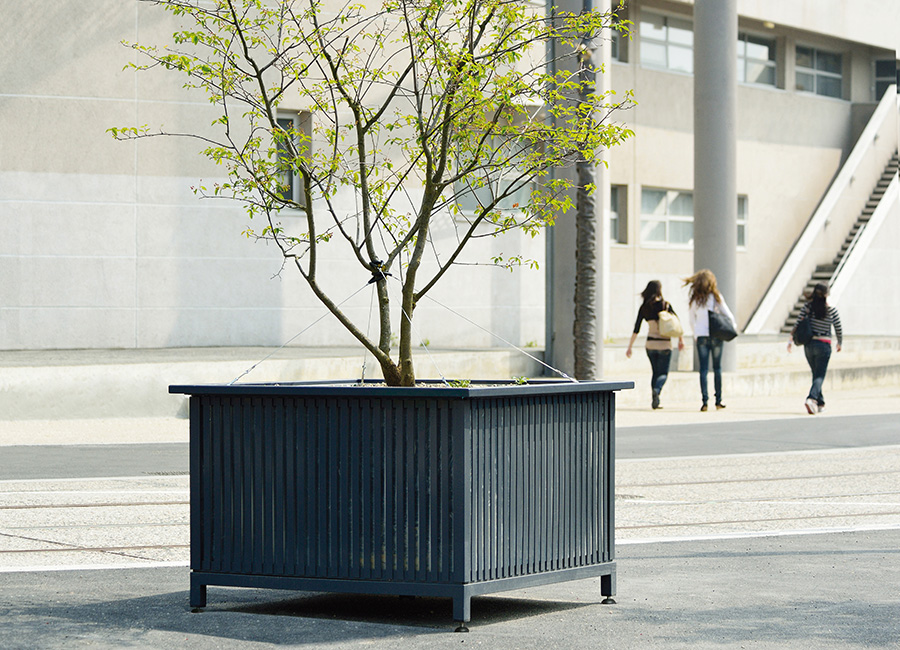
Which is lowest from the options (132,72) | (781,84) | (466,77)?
(466,77)

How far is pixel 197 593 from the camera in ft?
20.4

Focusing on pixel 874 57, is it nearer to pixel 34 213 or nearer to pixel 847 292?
pixel 847 292

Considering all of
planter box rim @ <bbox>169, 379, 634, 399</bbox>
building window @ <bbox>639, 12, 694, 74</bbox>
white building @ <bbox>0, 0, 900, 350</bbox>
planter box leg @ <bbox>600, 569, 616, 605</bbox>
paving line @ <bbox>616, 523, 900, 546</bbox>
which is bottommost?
paving line @ <bbox>616, 523, 900, 546</bbox>

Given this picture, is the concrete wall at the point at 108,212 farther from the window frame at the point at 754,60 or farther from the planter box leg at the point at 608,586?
the planter box leg at the point at 608,586

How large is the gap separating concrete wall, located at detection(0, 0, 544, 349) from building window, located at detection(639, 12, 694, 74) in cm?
1272

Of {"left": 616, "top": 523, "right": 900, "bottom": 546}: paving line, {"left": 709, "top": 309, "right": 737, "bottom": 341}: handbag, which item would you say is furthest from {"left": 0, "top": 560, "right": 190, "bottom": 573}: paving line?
{"left": 709, "top": 309, "right": 737, "bottom": 341}: handbag

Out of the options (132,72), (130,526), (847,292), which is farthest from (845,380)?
(130,526)

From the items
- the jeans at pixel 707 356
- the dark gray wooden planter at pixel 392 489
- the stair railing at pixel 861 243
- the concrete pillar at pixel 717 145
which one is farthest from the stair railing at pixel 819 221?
the dark gray wooden planter at pixel 392 489

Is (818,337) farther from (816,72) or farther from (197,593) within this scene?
(816,72)

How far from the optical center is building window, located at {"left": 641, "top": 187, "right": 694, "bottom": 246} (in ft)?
106

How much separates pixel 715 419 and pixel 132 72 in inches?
425

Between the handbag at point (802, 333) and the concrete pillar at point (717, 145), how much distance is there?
4.92 metres

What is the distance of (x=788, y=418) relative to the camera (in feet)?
62.1

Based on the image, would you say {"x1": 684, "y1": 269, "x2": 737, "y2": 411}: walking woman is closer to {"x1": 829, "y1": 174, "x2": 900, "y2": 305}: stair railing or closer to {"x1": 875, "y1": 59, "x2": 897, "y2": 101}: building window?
{"x1": 829, "y1": 174, "x2": 900, "y2": 305}: stair railing
